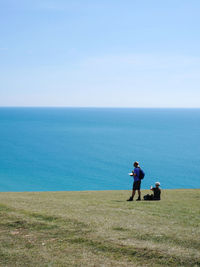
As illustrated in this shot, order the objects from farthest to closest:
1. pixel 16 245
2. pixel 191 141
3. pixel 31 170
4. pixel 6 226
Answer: pixel 191 141
pixel 31 170
pixel 6 226
pixel 16 245

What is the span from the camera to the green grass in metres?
10.8

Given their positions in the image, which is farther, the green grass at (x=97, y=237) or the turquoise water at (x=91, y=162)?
the turquoise water at (x=91, y=162)

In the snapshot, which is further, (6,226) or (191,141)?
(191,141)

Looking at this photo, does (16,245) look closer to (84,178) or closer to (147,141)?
(84,178)

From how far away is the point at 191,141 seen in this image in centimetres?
17750

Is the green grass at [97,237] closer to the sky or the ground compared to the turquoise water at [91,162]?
closer to the sky

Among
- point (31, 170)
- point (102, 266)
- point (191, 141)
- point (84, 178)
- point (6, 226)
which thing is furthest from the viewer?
point (191, 141)

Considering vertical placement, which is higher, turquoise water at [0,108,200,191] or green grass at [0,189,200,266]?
green grass at [0,189,200,266]

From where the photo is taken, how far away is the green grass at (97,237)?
35.3ft

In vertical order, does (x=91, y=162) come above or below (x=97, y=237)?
Answer: below

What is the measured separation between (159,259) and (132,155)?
12586 cm

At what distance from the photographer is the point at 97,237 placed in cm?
1249

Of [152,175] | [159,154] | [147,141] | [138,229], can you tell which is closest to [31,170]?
[152,175]

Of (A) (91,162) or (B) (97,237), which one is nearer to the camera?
(B) (97,237)
